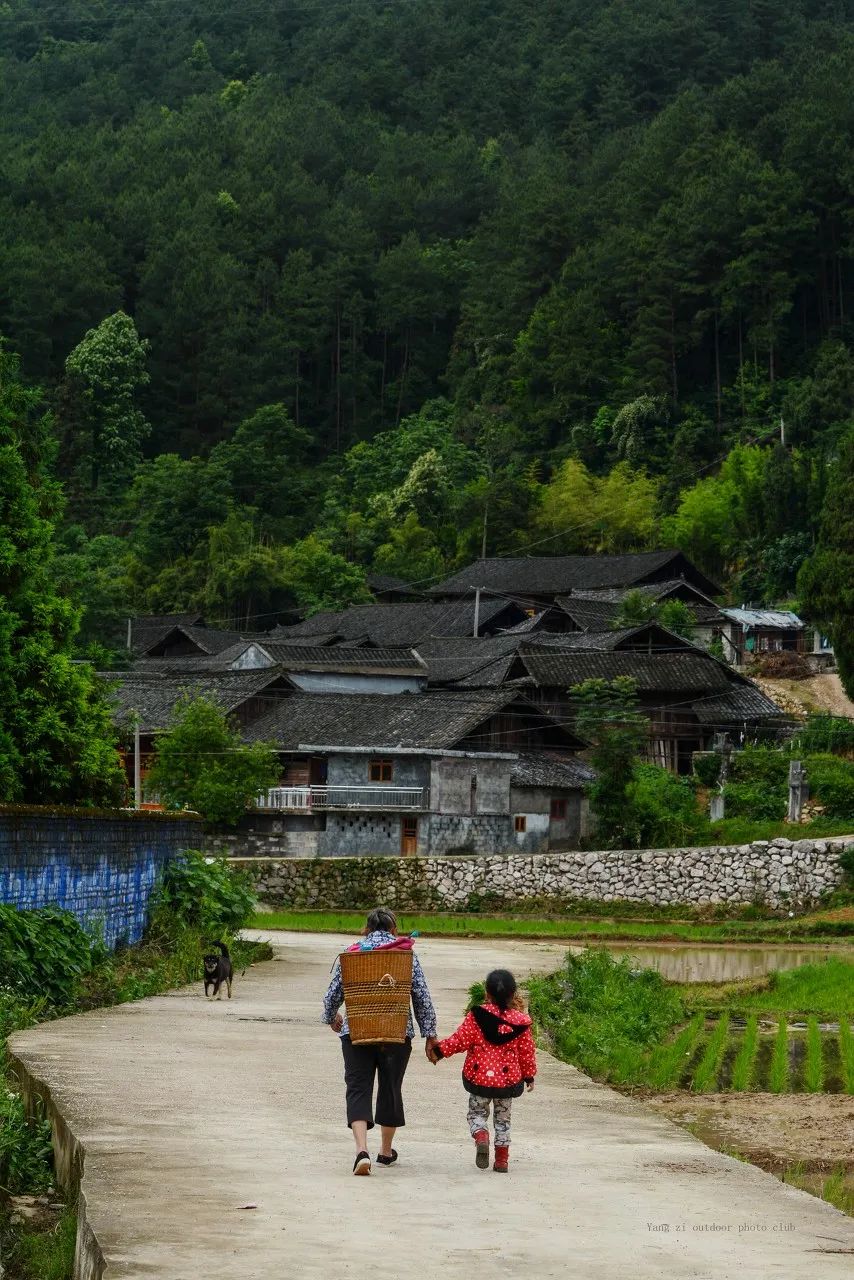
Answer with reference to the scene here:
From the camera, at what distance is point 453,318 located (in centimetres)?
11112

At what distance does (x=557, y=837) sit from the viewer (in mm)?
46812

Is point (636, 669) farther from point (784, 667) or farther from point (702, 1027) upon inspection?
point (702, 1027)

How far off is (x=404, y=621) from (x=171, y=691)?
16.9 m

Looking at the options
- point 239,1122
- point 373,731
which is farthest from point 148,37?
point 239,1122

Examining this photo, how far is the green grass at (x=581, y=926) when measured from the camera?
3569 centimetres

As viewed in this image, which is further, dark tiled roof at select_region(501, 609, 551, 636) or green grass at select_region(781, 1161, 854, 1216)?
dark tiled roof at select_region(501, 609, 551, 636)

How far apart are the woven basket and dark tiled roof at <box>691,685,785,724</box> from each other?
42.6 metres

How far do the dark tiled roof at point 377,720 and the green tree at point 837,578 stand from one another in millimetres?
8433

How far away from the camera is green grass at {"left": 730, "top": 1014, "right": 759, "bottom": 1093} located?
50.2 feet

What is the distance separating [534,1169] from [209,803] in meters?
35.0

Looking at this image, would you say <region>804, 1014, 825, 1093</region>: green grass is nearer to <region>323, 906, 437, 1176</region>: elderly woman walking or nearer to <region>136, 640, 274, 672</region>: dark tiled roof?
<region>323, 906, 437, 1176</region>: elderly woman walking

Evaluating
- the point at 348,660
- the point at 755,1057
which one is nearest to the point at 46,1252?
the point at 755,1057

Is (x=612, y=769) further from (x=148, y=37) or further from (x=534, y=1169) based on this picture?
(x=148, y=37)

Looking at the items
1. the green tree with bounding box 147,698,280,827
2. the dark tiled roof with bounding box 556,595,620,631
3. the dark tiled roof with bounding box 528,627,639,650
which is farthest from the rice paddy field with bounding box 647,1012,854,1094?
the dark tiled roof with bounding box 556,595,620,631
